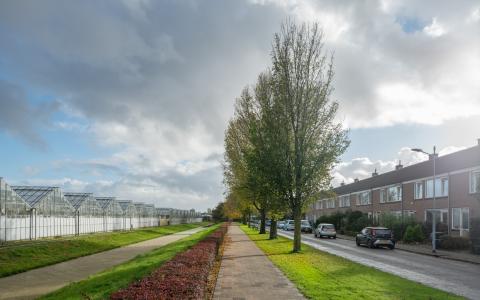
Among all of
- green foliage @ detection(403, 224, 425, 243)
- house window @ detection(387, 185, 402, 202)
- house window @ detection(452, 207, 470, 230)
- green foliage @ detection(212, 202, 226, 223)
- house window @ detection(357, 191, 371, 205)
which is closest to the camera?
house window @ detection(452, 207, 470, 230)

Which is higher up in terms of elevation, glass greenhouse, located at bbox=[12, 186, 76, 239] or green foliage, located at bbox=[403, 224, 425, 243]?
glass greenhouse, located at bbox=[12, 186, 76, 239]

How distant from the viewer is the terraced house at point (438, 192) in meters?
35.5

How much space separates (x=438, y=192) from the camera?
134ft

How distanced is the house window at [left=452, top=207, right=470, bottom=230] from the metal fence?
32.1 metres

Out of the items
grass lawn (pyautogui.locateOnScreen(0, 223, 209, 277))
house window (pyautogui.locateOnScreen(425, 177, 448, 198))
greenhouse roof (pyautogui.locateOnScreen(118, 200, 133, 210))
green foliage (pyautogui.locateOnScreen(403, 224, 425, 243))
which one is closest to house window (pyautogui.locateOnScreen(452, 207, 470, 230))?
house window (pyautogui.locateOnScreen(425, 177, 448, 198))

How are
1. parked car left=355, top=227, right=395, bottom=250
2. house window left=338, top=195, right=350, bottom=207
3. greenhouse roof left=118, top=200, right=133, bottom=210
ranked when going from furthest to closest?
house window left=338, top=195, right=350, bottom=207
greenhouse roof left=118, top=200, right=133, bottom=210
parked car left=355, top=227, right=395, bottom=250

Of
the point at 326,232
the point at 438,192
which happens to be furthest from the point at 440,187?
the point at 326,232

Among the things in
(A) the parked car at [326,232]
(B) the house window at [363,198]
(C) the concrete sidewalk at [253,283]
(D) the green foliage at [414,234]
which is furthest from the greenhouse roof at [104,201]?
(C) the concrete sidewalk at [253,283]

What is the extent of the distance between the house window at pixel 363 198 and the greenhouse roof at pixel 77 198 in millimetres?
35407

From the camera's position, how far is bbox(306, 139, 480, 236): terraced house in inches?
1399

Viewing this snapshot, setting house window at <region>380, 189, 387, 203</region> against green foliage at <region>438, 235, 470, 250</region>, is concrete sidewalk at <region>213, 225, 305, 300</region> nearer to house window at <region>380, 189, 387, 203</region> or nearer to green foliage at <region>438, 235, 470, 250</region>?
green foliage at <region>438, 235, 470, 250</region>

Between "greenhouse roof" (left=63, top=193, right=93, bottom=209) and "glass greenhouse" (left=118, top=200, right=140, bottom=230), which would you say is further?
"glass greenhouse" (left=118, top=200, right=140, bottom=230)

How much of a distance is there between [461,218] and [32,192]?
110ft

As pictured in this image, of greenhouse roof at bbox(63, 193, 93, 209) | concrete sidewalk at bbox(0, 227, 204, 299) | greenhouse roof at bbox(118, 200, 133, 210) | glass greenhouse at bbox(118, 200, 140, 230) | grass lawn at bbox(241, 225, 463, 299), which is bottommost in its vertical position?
glass greenhouse at bbox(118, 200, 140, 230)
